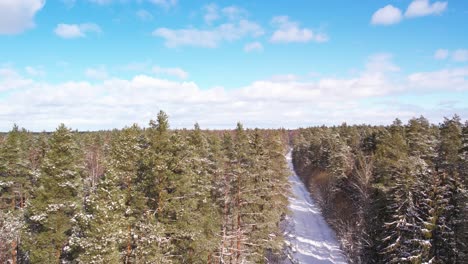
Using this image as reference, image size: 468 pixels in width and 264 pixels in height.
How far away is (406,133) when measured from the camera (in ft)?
186

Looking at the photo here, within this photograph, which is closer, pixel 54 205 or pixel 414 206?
pixel 54 205

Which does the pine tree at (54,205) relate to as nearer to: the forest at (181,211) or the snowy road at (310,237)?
the forest at (181,211)

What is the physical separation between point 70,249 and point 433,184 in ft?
73.6

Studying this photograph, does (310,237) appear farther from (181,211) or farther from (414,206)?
(181,211)

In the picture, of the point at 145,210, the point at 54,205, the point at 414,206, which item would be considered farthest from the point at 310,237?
the point at 54,205

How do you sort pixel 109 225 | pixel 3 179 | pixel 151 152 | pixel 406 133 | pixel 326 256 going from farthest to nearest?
pixel 406 133 < pixel 326 256 < pixel 3 179 < pixel 151 152 < pixel 109 225

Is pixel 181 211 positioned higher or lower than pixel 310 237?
higher

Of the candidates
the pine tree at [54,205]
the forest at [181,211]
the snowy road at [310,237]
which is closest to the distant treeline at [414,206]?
the forest at [181,211]

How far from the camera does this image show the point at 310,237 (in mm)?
49969

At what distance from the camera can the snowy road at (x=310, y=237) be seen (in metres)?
42.5

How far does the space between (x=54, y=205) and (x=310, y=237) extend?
34342 mm

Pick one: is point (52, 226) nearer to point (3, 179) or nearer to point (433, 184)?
point (3, 179)

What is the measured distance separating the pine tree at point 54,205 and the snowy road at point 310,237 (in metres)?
22.0

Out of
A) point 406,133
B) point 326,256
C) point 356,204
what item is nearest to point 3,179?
point 326,256
